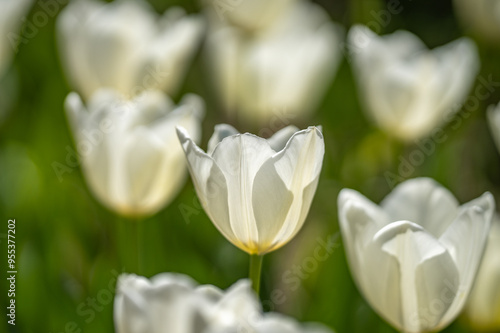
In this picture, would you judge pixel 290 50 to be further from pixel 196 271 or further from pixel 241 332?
pixel 241 332

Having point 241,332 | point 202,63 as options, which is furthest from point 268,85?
point 241,332

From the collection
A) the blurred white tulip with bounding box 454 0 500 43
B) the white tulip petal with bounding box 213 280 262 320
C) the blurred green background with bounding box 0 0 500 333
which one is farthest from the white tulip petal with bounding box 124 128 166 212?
the blurred white tulip with bounding box 454 0 500 43

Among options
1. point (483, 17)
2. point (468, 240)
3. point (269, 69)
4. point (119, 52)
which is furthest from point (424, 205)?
point (483, 17)

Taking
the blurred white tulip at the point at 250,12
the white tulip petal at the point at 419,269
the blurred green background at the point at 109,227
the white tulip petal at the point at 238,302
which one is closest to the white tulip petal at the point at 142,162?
the blurred green background at the point at 109,227

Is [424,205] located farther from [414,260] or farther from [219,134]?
[219,134]

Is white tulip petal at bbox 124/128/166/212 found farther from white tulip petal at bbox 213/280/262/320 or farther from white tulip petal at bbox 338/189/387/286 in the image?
white tulip petal at bbox 213/280/262/320
